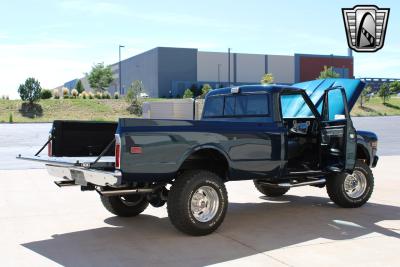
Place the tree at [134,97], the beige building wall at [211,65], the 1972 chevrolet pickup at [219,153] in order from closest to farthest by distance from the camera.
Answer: the 1972 chevrolet pickup at [219,153]
the tree at [134,97]
the beige building wall at [211,65]

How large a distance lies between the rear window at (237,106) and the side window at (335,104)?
1.32 metres

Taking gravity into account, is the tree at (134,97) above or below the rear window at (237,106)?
above

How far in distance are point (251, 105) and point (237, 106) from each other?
0.35 metres

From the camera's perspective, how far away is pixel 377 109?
2842 inches

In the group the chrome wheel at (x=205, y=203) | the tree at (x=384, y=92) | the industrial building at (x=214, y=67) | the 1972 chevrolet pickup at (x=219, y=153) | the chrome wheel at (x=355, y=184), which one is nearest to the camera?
the 1972 chevrolet pickup at (x=219, y=153)

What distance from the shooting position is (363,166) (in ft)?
28.2

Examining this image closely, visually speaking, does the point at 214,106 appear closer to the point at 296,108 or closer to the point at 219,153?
the point at 296,108

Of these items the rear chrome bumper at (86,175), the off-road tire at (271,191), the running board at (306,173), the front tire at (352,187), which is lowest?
the off-road tire at (271,191)

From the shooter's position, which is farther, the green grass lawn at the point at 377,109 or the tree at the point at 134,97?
the green grass lawn at the point at 377,109

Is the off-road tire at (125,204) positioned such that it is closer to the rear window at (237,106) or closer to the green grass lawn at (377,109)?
the rear window at (237,106)

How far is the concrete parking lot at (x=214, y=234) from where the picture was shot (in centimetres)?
544

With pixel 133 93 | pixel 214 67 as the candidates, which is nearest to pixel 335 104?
pixel 133 93

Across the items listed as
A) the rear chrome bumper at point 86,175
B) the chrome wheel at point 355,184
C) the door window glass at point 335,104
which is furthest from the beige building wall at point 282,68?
the rear chrome bumper at point 86,175

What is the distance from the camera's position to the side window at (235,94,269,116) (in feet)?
24.6
